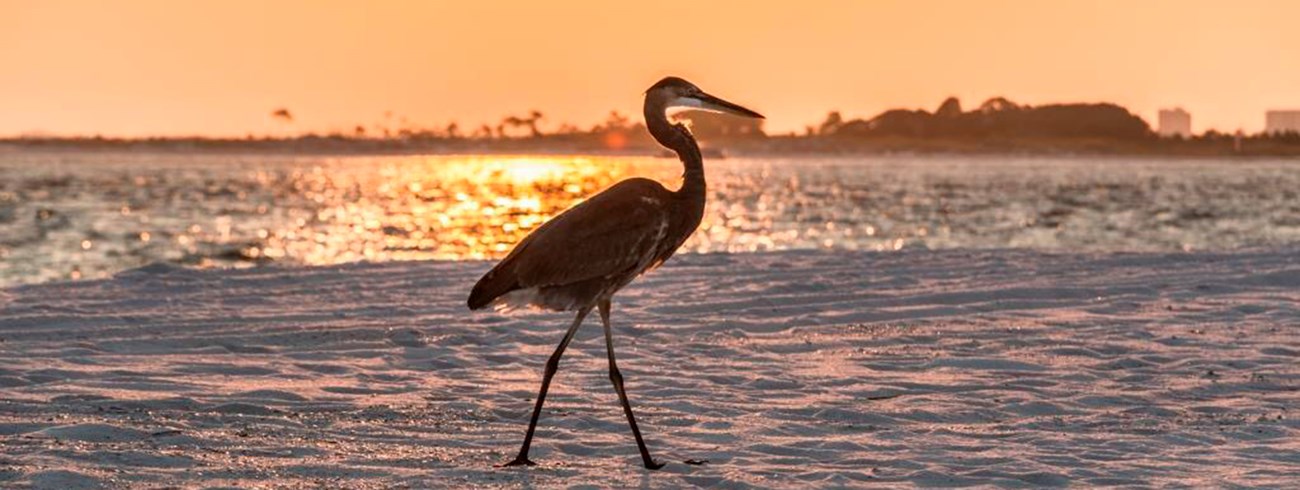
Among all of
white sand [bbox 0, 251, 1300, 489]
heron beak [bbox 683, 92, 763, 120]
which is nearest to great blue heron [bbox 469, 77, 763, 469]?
heron beak [bbox 683, 92, 763, 120]

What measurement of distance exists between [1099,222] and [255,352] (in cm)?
4094

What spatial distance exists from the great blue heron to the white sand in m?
0.79

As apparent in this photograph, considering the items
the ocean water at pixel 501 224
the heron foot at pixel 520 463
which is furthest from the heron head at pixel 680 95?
the ocean water at pixel 501 224

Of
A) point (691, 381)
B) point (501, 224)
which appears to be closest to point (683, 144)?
point (691, 381)

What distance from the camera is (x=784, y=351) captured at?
13086 mm

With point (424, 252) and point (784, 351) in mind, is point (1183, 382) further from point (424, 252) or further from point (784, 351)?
point (424, 252)

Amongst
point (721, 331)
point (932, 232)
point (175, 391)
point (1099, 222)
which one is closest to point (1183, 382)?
point (721, 331)

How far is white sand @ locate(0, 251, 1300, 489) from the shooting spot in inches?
349

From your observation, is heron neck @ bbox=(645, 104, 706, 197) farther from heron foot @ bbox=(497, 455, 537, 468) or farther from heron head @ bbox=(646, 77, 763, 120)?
heron foot @ bbox=(497, 455, 537, 468)

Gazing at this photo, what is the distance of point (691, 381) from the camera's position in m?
11.6

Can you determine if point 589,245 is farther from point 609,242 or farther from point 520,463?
point 520,463

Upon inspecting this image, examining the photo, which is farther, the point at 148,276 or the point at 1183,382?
the point at 148,276

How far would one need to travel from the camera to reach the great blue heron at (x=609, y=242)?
8969 mm

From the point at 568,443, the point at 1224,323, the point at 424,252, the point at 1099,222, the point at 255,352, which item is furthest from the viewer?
the point at 1099,222
